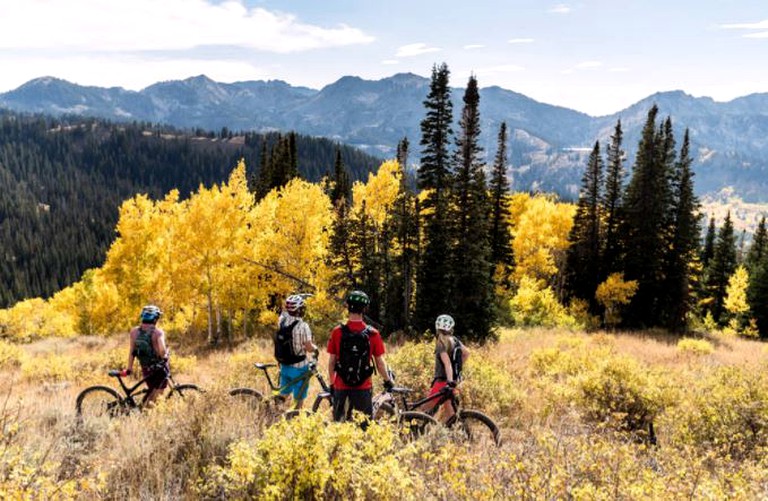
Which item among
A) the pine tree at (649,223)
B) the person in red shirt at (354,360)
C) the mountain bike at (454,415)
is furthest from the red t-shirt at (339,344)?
the pine tree at (649,223)

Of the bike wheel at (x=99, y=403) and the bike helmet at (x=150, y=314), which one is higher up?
the bike helmet at (x=150, y=314)

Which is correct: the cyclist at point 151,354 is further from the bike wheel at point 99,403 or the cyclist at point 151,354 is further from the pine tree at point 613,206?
the pine tree at point 613,206

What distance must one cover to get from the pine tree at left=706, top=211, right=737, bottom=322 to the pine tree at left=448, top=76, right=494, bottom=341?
1816 inches

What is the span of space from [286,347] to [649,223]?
128 ft

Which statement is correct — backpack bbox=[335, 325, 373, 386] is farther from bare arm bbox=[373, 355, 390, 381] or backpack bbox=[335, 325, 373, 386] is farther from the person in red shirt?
bare arm bbox=[373, 355, 390, 381]

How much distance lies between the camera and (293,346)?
8.34m

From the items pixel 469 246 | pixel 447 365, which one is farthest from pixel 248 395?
pixel 469 246

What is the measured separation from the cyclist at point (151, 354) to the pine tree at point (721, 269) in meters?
68.1

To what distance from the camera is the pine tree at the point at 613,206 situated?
41.5m

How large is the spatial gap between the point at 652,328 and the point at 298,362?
130 ft

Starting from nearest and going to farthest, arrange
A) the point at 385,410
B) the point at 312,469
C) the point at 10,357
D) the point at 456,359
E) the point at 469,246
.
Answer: the point at 312,469, the point at 385,410, the point at 456,359, the point at 10,357, the point at 469,246

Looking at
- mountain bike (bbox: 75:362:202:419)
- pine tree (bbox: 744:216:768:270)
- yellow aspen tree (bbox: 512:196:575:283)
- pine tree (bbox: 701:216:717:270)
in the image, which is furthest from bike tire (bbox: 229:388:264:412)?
pine tree (bbox: 701:216:717:270)

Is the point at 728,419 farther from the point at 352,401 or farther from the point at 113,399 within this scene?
the point at 113,399

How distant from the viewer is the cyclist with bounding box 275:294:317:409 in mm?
8281
